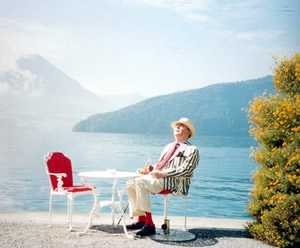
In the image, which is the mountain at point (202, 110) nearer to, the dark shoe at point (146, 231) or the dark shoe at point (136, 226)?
the dark shoe at point (136, 226)

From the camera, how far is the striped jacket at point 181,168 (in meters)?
4.74

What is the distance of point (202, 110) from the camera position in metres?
92.9

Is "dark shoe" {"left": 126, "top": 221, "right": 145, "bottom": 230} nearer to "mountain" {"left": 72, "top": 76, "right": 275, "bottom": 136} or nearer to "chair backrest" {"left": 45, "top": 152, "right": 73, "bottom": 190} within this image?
"chair backrest" {"left": 45, "top": 152, "right": 73, "bottom": 190}

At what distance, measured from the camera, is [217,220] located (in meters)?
5.80

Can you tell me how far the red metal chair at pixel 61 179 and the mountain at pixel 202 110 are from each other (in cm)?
8302

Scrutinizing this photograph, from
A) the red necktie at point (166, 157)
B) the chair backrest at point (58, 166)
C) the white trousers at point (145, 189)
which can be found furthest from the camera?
the chair backrest at point (58, 166)

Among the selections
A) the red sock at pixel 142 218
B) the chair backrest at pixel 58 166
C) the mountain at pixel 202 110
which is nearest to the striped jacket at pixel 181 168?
the red sock at pixel 142 218

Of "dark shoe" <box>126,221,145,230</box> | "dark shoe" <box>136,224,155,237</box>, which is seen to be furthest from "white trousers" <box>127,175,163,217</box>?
"dark shoe" <box>126,221,145,230</box>

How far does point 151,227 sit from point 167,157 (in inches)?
31.7

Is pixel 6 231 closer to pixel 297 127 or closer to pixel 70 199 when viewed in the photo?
pixel 70 199

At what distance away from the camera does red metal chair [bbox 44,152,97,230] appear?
16.4 feet

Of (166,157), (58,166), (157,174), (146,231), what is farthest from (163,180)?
(58,166)

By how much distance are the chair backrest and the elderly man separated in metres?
1.03

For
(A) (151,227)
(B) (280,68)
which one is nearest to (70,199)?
(A) (151,227)
